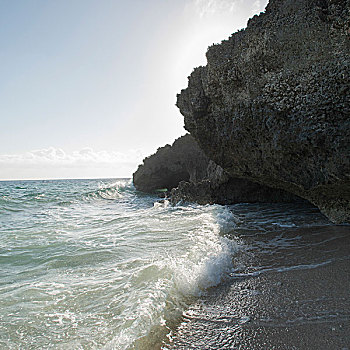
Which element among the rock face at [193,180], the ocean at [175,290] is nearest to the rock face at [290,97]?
the ocean at [175,290]

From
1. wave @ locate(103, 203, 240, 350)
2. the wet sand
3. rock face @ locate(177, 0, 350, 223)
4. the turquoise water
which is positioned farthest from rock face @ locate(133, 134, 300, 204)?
the wet sand

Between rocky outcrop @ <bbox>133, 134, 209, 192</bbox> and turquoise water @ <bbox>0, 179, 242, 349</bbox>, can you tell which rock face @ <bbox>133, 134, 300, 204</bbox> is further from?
turquoise water @ <bbox>0, 179, 242, 349</bbox>

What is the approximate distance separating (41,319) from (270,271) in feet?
9.85

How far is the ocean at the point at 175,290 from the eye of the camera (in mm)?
2490

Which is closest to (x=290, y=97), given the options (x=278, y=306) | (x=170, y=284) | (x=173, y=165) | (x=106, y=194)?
(x=278, y=306)

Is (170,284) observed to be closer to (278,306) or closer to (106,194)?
(278,306)

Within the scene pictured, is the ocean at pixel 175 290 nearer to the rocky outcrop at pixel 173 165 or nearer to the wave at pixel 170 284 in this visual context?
the wave at pixel 170 284

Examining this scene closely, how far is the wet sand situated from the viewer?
232 centimetres

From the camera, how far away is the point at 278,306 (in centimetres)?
286

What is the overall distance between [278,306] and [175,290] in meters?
1.20

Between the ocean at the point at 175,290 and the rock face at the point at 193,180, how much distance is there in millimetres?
5392

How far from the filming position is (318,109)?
17.8 ft

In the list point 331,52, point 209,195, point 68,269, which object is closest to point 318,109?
point 331,52

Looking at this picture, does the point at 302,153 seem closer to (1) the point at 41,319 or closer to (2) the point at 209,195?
(1) the point at 41,319
